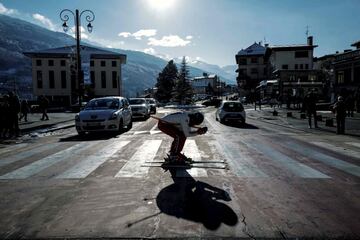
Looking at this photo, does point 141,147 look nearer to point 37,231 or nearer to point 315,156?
point 315,156

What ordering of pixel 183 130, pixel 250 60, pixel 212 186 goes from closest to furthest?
pixel 212 186 → pixel 183 130 → pixel 250 60

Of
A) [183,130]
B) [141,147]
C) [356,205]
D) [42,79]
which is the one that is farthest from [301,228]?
[42,79]

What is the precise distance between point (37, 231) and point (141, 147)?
261 inches

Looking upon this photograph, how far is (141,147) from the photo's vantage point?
415 inches

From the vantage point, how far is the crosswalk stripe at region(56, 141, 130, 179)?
6777 mm

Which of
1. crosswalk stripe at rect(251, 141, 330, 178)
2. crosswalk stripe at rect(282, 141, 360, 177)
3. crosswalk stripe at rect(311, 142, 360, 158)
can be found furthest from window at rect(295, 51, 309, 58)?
crosswalk stripe at rect(251, 141, 330, 178)

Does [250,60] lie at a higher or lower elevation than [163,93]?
higher

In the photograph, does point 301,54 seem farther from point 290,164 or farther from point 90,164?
point 90,164

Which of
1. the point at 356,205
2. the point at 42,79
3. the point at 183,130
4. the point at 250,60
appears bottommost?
the point at 356,205

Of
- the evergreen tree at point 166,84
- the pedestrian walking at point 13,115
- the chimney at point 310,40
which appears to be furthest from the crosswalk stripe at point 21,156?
the evergreen tree at point 166,84

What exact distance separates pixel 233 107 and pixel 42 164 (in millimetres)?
15563

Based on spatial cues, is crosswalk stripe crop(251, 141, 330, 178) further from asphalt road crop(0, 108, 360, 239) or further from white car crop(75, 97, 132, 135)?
white car crop(75, 97, 132, 135)

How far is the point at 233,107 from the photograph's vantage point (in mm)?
21969

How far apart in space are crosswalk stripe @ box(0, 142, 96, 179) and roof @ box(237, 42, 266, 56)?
292ft
